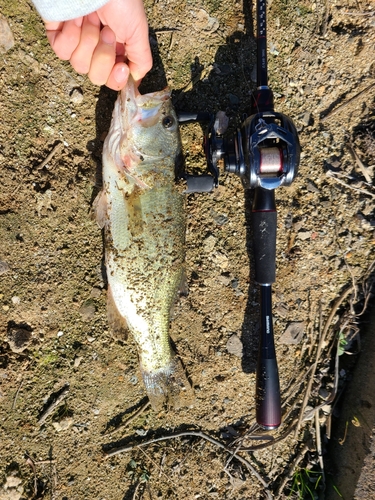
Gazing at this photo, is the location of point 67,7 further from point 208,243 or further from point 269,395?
point 269,395

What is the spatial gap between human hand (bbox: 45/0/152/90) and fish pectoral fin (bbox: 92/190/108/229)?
2.65 ft

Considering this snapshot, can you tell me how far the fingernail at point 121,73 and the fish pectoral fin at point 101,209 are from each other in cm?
81

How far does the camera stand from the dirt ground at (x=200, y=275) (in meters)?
3.09

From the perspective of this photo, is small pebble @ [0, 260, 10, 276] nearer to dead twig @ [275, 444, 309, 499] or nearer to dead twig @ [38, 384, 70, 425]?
dead twig @ [38, 384, 70, 425]

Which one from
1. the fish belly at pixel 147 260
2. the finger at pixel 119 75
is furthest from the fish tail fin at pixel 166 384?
the finger at pixel 119 75

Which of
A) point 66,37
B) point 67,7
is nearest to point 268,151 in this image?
point 67,7

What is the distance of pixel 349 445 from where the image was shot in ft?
11.6

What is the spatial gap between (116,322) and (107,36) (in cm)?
209

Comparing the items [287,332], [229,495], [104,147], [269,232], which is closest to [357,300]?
[287,332]

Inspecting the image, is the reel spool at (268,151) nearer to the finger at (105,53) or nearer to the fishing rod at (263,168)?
the fishing rod at (263,168)

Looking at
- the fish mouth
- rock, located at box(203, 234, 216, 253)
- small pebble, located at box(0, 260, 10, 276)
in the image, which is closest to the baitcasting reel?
the fish mouth

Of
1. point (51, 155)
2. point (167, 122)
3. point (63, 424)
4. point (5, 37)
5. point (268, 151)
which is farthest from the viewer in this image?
point (63, 424)

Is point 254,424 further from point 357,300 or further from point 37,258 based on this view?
point 37,258

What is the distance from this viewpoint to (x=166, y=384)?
3129 mm
